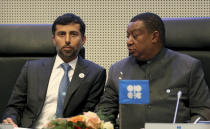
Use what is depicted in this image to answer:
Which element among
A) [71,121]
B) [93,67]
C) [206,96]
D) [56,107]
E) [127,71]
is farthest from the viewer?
[93,67]

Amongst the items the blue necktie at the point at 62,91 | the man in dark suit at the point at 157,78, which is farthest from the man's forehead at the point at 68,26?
the man in dark suit at the point at 157,78

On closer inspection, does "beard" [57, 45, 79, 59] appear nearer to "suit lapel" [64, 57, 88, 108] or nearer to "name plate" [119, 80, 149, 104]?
"suit lapel" [64, 57, 88, 108]

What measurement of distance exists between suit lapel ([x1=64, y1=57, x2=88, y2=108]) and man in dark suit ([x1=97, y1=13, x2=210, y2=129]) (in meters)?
0.21

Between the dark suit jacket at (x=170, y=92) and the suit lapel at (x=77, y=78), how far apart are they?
0.25 m

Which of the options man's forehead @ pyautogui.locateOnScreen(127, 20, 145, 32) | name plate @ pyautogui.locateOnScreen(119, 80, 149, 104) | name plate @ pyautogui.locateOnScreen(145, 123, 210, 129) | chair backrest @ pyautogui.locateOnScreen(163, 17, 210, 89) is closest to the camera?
name plate @ pyautogui.locateOnScreen(145, 123, 210, 129)

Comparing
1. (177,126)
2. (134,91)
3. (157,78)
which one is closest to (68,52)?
(157,78)

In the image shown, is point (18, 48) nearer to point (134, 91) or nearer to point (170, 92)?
point (170, 92)

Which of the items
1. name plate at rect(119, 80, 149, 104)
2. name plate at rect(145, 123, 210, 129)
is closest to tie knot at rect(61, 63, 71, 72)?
name plate at rect(119, 80, 149, 104)

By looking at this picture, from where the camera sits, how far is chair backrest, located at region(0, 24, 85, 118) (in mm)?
2330

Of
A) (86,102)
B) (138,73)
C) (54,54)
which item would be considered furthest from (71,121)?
(54,54)

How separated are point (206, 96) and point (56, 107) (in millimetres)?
839

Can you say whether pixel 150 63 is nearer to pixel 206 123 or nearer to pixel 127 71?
pixel 127 71

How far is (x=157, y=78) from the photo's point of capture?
6.48ft

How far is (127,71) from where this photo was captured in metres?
2.06
